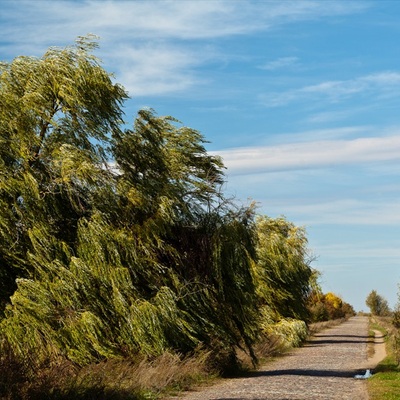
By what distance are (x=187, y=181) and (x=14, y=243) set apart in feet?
25.0

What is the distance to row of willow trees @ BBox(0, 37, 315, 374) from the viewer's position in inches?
785

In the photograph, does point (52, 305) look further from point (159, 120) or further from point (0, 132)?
point (159, 120)

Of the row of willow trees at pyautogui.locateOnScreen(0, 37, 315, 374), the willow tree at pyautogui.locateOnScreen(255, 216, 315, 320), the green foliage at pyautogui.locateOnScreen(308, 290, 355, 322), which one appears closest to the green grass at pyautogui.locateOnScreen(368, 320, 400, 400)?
the row of willow trees at pyautogui.locateOnScreen(0, 37, 315, 374)

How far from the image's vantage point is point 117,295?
66.9ft

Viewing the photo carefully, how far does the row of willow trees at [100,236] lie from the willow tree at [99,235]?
3 centimetres

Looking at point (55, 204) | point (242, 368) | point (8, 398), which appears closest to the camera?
point (8, 398)

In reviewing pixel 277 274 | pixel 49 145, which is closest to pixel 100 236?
pixel 49 145

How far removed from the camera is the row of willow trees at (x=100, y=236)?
19938 mm

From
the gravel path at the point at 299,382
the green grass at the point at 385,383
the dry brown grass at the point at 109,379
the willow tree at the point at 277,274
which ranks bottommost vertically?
the green grass at the point at 385,383

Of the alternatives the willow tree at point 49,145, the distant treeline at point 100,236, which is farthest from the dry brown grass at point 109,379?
the willow tree at point 49,145

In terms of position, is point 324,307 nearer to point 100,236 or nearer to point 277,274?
point 277,274

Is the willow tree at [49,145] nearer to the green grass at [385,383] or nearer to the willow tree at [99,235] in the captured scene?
the willow tree at [99,235]

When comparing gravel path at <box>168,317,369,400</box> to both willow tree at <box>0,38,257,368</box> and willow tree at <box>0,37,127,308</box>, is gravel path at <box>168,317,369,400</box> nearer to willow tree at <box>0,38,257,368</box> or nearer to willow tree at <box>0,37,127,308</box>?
willow tree at <box>0,38,257,368</box>

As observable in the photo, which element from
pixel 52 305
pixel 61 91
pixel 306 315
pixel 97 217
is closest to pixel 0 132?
pixel 61 91
